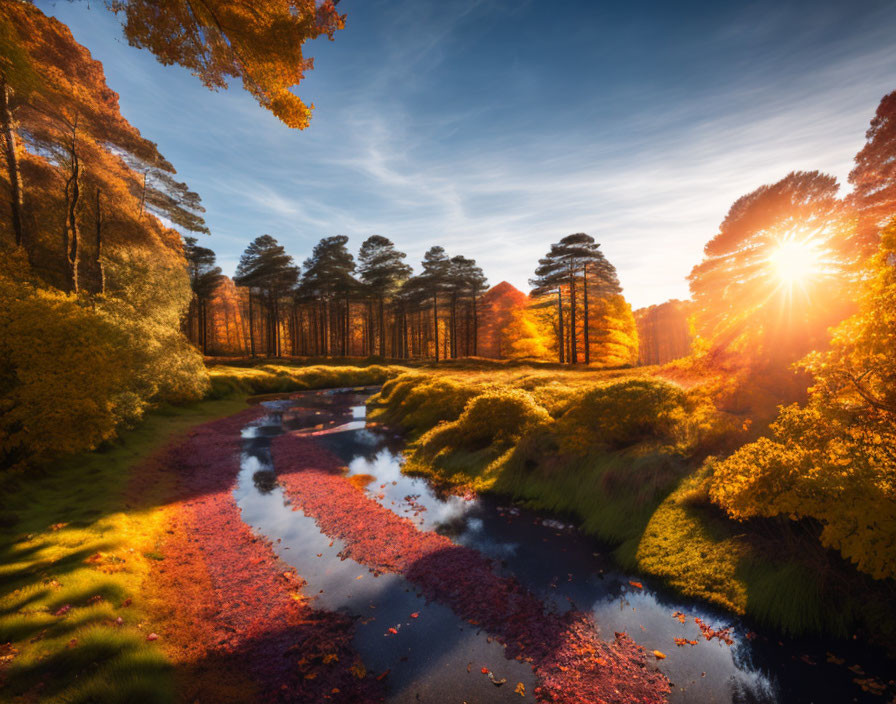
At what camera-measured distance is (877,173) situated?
13.5 meters

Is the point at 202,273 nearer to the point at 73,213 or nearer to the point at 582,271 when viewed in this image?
the point at 73,213

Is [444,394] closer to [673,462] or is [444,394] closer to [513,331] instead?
[673,462]

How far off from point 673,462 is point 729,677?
4648 millimetres

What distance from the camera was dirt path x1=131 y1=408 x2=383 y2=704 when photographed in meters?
4.45

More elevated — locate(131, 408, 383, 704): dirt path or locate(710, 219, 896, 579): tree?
locate(710, 219, 896, 579): tree

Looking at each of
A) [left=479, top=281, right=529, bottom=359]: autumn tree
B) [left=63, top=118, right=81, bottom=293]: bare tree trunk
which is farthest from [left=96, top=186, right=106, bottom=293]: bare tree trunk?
[left=479, top=281, right=529, bottom=359]: autumn tree

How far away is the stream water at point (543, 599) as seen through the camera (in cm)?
445

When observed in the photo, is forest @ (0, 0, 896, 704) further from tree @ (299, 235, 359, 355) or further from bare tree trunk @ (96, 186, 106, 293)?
tree @ (299, 235, 359, 355)

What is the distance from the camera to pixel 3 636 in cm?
433

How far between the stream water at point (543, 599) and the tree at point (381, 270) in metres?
40.7

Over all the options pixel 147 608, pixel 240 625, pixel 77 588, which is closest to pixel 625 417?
pixel 240 625

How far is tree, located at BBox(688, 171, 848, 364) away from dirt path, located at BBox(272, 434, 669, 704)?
7163mm

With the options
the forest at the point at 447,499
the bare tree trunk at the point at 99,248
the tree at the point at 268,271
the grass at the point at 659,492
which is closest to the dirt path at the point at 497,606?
the forest at the point at 447,499

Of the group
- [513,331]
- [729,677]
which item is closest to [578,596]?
[729,677]
